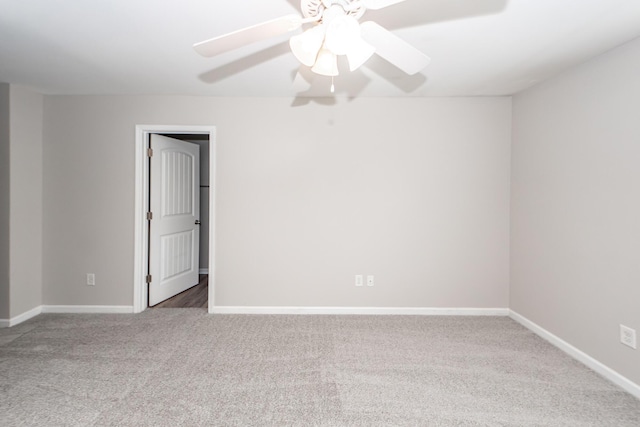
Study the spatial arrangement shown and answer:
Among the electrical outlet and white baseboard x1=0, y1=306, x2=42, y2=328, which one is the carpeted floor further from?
the electrical outlet

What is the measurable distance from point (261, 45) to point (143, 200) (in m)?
2.25

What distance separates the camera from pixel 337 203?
3979 millimetres

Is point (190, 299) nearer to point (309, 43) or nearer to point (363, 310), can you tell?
point (363, 310)

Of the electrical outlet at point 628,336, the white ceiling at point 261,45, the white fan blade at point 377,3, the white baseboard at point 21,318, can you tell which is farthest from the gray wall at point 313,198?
the white fan blade at point 377,3

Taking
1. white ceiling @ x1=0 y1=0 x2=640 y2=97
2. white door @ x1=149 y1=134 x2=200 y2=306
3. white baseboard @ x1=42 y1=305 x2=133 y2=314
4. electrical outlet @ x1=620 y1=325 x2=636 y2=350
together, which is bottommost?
white baseboard @ x1=42 y1=305 x2=133 y2=314

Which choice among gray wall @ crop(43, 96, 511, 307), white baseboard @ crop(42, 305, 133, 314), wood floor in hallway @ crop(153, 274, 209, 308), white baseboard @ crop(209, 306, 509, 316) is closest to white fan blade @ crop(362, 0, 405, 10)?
gray wall @ crop(43, 96, 511, 307)

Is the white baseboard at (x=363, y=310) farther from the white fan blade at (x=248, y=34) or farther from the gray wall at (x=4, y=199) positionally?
the white fan blade at (x=248, y=34)

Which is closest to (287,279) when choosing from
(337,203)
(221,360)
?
(337,203)

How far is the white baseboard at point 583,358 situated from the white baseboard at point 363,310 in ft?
1.35

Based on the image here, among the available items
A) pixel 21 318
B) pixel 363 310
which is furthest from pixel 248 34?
pixel 21 318

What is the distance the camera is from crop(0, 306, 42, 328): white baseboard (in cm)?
354

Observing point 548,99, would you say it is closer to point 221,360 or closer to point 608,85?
point 608,85

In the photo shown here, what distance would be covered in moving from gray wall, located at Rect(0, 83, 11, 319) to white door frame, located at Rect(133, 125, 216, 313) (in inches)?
42.4

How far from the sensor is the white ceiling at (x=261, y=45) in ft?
6.84
